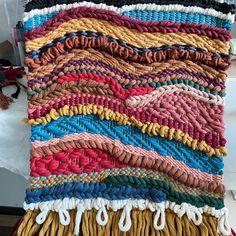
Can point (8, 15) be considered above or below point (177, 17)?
below

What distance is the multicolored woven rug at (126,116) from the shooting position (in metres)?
0.66

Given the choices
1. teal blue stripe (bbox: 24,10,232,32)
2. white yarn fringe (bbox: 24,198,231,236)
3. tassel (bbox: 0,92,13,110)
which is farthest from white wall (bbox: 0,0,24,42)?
white yarn fringe (bbox: 24,198,231,236)

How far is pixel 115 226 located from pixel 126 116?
218 millimetres

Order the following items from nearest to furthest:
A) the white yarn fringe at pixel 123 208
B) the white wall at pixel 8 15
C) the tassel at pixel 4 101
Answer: the white yarn fringe at pixel 123 208
the tassel at pixel 4 101
the white wall at pixel 8 15

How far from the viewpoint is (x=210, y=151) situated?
0.67 meters

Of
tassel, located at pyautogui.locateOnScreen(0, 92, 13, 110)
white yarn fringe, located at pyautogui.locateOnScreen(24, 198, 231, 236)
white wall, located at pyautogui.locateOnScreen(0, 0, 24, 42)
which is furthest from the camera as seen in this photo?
white wall, located at pyautogui.locateOnScreen(0, 0, 24, 42)

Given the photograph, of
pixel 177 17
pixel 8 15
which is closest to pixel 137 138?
pixel 177 17

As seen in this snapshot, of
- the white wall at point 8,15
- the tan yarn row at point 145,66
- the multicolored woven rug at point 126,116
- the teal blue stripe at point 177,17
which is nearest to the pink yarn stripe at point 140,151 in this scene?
the multicolored woven rug at point 126,116

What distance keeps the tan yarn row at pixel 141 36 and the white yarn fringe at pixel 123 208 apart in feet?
1.05

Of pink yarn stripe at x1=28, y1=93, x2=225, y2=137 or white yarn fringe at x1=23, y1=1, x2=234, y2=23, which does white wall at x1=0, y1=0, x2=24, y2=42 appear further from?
pink yarn stripe at x1=28, y1=93, x2=225, y2=137

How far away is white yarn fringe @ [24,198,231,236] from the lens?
653 mm

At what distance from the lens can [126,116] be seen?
676mm

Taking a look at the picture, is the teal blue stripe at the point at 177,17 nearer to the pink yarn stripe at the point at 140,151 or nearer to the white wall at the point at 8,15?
the pink yarn stripe at the point at 140,151

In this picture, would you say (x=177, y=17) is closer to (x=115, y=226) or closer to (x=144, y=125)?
(x=144, y=125)
